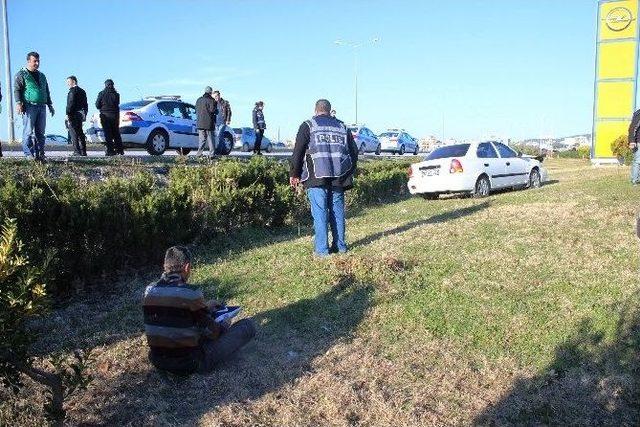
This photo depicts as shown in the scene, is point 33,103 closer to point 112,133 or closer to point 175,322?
point 112,133

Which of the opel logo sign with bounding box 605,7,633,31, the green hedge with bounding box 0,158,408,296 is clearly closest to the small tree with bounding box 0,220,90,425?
the green hedge with bounding box 0,158,408,296

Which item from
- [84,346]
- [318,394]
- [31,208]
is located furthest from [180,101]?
[318,394]

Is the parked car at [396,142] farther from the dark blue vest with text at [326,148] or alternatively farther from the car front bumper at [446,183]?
the dark blue vest with text at [326,148]

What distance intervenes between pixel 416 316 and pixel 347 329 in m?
0.61

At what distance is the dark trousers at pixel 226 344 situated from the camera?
173 inches

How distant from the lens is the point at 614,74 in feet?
65.9

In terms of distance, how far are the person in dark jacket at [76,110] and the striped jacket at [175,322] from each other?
26.8 feet

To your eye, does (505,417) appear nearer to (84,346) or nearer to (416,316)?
(416,316)

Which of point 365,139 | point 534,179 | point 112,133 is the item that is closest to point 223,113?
point 112,133

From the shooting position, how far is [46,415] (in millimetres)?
3639

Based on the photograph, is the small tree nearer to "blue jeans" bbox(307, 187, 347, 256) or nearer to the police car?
"blue jeans" bbox(307, 187, 347, 256)

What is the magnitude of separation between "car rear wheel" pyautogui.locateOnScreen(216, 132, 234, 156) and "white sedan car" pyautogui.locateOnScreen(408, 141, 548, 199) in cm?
569

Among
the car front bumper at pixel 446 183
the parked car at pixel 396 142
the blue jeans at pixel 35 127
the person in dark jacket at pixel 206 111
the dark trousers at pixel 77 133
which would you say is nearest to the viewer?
the blue jeans at pixel 35 127

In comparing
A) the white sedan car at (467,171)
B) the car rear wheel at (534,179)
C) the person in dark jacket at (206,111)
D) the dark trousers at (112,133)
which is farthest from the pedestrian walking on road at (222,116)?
the car rear wheel at (534,179)
